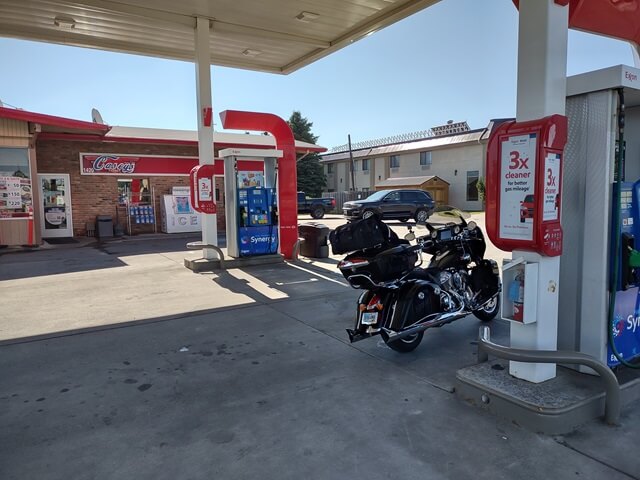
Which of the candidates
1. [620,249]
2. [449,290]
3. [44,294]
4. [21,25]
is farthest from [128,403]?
[21,25]

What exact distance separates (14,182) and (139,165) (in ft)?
14.7

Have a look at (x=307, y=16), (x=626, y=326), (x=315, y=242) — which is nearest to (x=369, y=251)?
(x=626, y=326)

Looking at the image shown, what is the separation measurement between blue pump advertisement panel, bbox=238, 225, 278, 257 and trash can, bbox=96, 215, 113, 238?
8742 millimetres

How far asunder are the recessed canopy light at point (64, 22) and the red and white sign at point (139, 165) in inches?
293

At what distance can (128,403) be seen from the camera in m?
3.55

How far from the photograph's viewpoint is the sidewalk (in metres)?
2.69

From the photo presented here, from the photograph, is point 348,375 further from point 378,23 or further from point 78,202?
point 78,202

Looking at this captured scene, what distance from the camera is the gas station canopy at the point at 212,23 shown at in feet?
28.1

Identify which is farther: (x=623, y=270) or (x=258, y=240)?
(x=258, y=240)

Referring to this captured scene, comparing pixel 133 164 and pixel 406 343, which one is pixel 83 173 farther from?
pixel 406 343

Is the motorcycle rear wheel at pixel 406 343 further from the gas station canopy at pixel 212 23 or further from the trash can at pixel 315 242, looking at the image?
the gas station canopy at pixel 212 23

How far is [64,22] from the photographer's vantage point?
30.2ft

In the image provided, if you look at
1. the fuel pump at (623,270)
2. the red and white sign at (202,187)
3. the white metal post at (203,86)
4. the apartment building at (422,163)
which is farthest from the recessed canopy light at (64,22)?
the apartment building at (422,163)

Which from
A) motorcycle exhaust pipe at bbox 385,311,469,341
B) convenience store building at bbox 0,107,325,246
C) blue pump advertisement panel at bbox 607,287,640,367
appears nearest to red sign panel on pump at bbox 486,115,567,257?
blue pump advertisement panel at bbox 607,287,640,367
